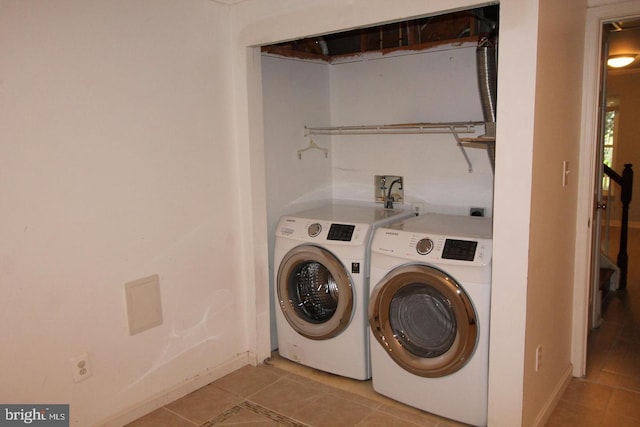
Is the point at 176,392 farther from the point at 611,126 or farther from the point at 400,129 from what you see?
the point at 611,126

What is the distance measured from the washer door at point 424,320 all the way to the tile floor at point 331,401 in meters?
0.31

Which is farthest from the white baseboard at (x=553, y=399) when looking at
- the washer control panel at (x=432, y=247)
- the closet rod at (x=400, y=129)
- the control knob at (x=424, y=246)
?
the closet rod at (x=400, y=129)

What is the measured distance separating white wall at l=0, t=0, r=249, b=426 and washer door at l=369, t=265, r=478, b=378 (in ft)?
3.19

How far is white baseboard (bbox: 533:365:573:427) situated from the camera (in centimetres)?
240

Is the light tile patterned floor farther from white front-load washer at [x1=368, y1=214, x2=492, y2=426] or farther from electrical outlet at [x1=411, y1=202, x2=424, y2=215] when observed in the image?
electrical outlet at [x1=411, y1=202, x2=424, y2=215]

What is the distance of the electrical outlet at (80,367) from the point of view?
89.8 inches

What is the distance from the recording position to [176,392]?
274 cm

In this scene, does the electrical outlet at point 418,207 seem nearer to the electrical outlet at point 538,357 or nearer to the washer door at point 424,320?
the washer door at point 424,320

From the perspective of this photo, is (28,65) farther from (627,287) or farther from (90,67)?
(627,287)

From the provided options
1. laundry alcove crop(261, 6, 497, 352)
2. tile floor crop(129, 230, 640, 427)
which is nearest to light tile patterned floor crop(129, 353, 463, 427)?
tile floor crop(129, 230, 640, 427)

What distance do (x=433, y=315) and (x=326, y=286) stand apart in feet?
2.43

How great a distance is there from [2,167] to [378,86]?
230 centimetres

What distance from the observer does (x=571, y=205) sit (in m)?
2.68

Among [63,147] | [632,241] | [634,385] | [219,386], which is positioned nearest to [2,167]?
[63,147]
